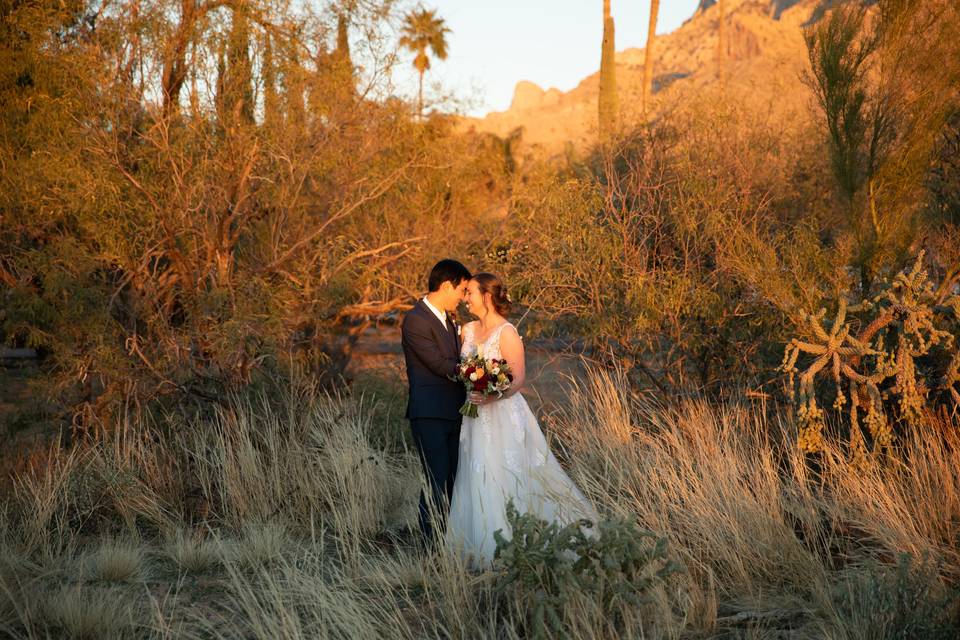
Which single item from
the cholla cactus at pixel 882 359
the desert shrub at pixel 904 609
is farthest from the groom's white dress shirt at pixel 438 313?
the desert shrub at pixel 904 609

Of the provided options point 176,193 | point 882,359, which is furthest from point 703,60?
point 882,359

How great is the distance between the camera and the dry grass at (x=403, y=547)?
14.3 feet

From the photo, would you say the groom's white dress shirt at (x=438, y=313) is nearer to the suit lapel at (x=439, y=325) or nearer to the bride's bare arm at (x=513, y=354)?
the suit lapel at (x=439, y=325)

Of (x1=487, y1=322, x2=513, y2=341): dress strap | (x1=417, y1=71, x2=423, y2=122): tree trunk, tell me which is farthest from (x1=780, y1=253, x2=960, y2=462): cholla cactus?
(x1=417, y1=71, x2=423, y2=122): tree trunk

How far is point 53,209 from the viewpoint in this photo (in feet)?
32.5

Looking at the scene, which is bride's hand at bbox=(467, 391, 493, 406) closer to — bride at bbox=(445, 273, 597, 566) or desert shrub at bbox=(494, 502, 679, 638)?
bride at bbox=(445, 273, 597, 566)

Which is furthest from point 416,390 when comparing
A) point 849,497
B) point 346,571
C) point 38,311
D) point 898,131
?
point 38,311

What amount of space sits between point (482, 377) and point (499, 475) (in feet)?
2.07

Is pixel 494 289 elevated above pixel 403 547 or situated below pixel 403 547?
above

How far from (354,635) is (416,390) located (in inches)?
A: 78.6

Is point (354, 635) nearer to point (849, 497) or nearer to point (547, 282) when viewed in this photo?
point (849, 497)

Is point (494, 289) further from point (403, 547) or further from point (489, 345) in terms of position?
point (403, 547)

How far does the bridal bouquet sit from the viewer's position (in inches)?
220

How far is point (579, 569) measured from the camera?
427 centimetres
